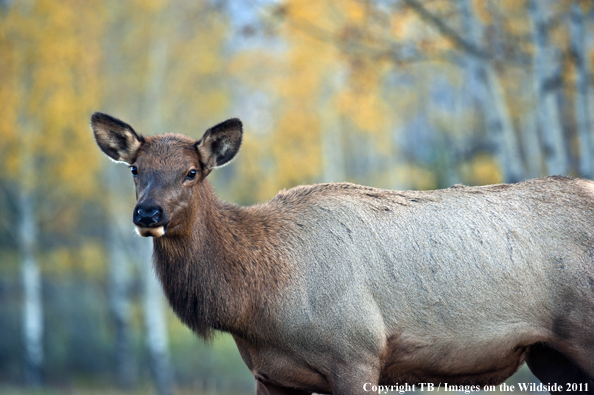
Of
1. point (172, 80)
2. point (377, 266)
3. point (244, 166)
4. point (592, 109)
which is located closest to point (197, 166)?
point (377, 266)

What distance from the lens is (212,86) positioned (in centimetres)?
2069

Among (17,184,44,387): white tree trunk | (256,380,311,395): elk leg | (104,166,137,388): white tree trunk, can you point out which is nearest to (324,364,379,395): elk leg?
(256,380,311,395): elk leg

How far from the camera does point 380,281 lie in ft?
14.4

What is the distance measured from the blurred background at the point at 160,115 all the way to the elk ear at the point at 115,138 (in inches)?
255

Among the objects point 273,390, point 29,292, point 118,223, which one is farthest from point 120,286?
point 273,390

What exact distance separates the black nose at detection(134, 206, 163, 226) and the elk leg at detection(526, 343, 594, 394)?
317cm

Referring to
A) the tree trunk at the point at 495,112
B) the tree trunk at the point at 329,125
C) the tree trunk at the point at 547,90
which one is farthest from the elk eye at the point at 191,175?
the tree trunk at the point at 329,125

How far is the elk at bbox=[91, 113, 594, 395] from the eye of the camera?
427 cm

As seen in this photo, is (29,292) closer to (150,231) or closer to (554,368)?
(150,231)

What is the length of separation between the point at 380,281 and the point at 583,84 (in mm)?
6750

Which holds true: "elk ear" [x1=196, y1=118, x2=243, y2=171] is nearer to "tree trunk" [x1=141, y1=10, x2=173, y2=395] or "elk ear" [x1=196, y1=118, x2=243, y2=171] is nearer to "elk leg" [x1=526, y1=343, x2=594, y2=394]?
"elk leg" [x1=526, y1=343, x2=594, y2=394]

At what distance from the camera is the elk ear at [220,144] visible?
4.63 m

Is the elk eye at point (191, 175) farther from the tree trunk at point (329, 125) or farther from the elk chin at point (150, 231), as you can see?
the tree trunk at point (329, 125)

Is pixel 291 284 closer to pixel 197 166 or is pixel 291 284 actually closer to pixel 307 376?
pixel 307 376
